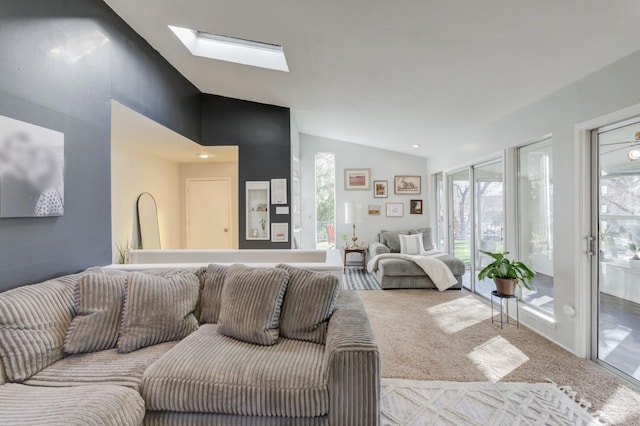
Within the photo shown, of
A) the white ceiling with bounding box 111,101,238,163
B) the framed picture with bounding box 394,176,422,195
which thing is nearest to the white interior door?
the white ceiling with bounding box 111,101,238,163

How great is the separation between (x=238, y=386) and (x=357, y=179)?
5.37 m

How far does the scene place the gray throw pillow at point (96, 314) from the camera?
1739 mm

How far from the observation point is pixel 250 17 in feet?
7.80

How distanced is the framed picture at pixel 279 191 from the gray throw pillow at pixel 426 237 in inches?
116

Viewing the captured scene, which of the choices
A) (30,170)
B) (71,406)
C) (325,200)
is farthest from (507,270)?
(30,170)

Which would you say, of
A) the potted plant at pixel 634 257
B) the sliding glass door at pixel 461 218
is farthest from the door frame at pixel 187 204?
the potted plant at pixel 634 257

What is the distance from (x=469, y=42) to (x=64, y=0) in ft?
9.54

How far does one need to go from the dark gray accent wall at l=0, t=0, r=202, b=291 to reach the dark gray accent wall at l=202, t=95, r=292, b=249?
142 cm

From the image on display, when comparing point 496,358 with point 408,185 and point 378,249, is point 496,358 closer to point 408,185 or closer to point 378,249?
point 378,249

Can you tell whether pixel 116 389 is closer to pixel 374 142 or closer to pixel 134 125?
pixel 134 125

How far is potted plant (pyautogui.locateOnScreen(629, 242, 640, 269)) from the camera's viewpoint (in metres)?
2.20

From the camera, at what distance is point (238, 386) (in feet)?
4.80

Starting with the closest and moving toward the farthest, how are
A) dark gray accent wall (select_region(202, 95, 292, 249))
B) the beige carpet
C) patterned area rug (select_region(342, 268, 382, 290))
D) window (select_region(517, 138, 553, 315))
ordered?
the beige carpet, window (select_region(517, 138, 553, 315)), dark gray accent wall (select_region(202, 95, 292, 249)), patterned area rug (select_region(342, 268, 382, 290))

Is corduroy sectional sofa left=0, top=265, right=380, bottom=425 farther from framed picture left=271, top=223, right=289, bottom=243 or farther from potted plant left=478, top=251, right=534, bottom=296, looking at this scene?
framed picture left=271, top=223, right=289, bottom=243
